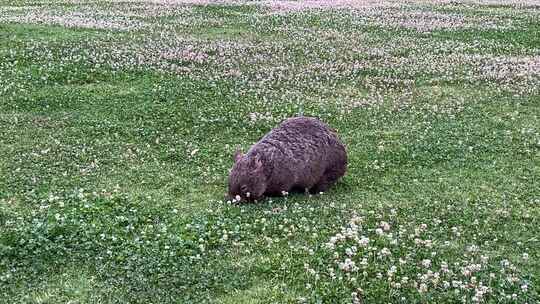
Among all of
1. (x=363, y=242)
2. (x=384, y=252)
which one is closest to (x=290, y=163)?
(x=363, y=242)

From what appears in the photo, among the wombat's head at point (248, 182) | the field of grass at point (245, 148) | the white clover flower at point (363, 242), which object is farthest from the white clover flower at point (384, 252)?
the wombat's head at point (248, 182)

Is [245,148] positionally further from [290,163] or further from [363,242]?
[363,242]

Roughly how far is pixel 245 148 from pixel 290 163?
3268mm

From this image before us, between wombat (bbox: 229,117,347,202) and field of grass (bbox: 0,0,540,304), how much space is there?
40cm

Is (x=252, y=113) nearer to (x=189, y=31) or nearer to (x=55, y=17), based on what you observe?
(x=189, y=31)

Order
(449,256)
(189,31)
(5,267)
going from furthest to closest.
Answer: (189,31)
(449,256)
(5,267)

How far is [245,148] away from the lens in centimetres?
1488

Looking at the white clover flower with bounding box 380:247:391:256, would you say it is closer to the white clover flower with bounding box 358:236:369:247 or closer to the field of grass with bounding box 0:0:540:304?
the field of grass with bounding box 0:0:540:304

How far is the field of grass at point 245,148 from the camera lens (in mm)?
8656

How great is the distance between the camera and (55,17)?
29.6 metres

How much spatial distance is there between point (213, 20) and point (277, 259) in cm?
2423

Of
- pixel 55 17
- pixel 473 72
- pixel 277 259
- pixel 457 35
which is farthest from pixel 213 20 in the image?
pixel 277 259

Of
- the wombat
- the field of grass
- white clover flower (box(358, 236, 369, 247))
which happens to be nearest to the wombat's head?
the wombat

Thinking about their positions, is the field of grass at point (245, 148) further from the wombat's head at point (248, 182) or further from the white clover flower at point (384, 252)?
the wombat's head at point (248, 182)
